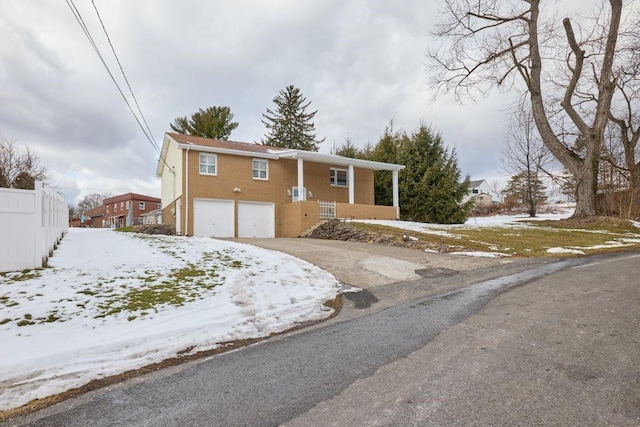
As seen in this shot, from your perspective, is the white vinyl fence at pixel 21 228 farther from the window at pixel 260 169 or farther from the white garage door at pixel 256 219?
the window at pixel 260 169

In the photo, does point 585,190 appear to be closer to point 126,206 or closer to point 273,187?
point 273,187

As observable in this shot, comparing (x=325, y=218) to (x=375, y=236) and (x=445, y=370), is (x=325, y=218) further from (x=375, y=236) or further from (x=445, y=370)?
(x=445, y=370)

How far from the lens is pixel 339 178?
70.9 ft

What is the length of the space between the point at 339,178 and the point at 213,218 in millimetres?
7938

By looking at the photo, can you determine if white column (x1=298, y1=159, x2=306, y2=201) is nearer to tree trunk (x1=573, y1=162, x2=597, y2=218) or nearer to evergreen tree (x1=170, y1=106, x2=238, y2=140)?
tree trunk (x1=573, y1=162, x2=597, y2=218)

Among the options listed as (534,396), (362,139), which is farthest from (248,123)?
(534,396)

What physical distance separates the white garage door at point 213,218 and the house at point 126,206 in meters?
33.0

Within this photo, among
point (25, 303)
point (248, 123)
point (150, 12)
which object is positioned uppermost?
point (248, 123)

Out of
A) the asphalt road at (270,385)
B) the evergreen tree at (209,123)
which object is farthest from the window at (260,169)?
the evergreen tree at (209,123)

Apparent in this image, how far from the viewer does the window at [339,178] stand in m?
21.4

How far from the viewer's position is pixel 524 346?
3279 mm

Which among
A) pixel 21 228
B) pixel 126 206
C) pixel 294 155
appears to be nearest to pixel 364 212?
pixel 294 155

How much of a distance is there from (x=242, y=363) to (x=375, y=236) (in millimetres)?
10779

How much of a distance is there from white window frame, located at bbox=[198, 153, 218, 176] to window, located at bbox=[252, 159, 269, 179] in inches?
79.9
